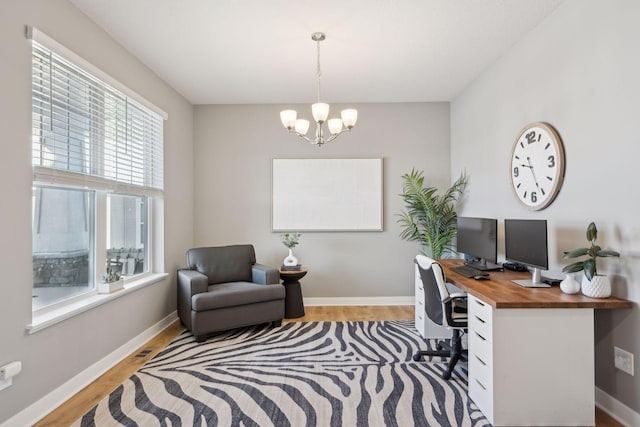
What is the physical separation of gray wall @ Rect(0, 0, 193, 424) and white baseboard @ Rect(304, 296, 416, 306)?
2182 millimetres

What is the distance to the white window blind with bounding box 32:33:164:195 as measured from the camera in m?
2.19

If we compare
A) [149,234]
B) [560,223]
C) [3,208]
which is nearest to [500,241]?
[560,223]

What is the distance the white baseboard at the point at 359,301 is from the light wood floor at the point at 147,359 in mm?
109

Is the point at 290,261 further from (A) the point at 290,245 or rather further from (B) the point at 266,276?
(B) the point at 266,276

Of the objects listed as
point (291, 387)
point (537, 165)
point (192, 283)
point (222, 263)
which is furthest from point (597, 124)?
point (222, 263)

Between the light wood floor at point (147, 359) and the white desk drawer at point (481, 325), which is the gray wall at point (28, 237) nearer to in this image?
the light wood floor at point (147, 359)

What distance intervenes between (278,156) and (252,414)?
3240mm

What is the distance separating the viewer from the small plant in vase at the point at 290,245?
4.29 metres

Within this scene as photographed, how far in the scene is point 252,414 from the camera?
7.06 ft

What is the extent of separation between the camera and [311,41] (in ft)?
9.75

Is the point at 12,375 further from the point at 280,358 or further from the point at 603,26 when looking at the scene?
the point at 603,26

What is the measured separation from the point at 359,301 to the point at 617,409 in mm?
2888

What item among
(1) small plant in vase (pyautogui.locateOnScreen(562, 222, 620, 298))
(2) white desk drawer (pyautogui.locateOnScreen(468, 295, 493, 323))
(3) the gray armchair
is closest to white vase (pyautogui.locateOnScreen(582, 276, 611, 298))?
(1) small plant in vase (pyautogui.locateOnScreen(562, 222, 620, 298))

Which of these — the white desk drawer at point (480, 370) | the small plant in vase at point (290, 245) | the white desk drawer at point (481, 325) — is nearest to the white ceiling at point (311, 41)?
the small plant in vase at point (290, 245)
